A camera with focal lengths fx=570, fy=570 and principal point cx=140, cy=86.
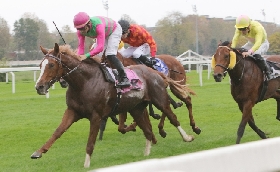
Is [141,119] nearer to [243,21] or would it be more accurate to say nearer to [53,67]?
[53,67]

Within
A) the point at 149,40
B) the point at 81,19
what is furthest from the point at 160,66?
the point at 81,19

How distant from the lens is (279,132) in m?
8.58

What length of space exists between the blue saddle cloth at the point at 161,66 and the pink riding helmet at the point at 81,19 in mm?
2615

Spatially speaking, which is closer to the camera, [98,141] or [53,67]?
[53,67]

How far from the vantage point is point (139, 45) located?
29.0 feet

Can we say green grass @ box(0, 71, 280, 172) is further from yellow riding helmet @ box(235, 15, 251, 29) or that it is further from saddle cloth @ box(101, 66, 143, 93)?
yellow riding helmet @ box(235, 15, 251, 29)

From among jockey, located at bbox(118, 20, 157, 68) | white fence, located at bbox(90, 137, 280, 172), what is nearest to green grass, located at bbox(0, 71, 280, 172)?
jockey, located at bbox(118, 20, 157, 68)

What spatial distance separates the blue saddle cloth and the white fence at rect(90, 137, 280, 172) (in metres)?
6.13

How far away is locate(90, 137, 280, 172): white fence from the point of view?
212 cm

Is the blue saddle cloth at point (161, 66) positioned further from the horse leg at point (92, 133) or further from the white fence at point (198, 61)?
the white fence at point (198, 61)

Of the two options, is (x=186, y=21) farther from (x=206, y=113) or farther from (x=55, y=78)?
(x=55, y=78)

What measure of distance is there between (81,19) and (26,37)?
93.7 feet

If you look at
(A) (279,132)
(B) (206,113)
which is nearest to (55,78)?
(A) (279,132)

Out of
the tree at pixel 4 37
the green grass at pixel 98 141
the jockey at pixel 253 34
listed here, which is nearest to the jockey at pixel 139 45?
the green grass at pixel 98 141
